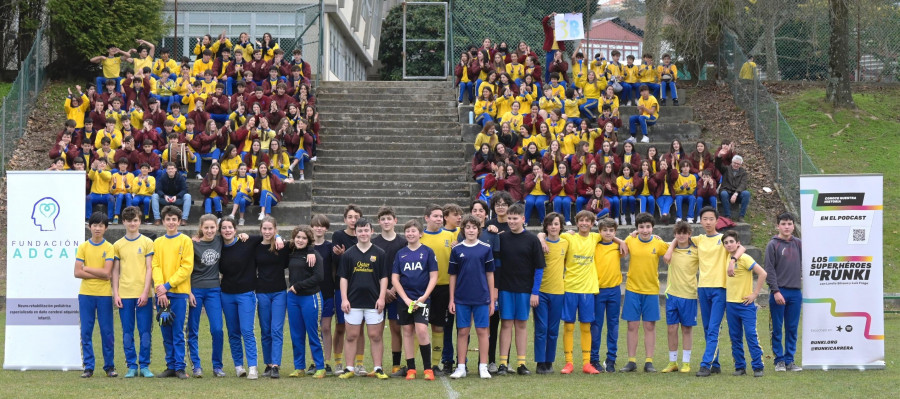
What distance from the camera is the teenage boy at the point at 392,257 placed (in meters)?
10.2

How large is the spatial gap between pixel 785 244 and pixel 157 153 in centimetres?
1268

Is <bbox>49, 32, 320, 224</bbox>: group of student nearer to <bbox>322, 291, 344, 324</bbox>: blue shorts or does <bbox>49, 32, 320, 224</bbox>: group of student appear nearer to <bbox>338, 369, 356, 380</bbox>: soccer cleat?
<bbox>322, 291, 344, 324</bbox>: blue shorts

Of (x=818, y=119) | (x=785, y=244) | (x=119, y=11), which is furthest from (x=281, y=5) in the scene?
(x=785, y=244)

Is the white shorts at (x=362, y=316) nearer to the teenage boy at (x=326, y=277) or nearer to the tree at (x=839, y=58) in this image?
the teenage boy at (x=326, y=277)

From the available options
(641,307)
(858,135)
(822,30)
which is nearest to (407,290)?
(641,307)

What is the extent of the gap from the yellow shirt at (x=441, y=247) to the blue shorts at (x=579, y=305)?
1340mm

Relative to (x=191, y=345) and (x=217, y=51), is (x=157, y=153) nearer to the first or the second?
(x=217, y=51)

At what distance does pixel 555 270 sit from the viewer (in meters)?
10.6

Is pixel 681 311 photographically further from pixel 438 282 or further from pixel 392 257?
pixel 392 257

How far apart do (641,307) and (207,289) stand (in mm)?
4678

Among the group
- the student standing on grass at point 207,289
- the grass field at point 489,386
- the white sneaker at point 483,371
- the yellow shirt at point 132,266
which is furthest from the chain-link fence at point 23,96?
the white sneaker at point 483,371

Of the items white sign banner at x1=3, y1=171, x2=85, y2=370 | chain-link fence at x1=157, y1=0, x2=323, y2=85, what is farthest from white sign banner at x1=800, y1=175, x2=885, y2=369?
chain-link fence at x1=157, y1=0, x2=323, y2=85

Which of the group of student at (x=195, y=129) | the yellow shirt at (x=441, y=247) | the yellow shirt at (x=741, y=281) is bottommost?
the yellow shirt at (x=741, y=281)

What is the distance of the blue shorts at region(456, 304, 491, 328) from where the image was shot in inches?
398
